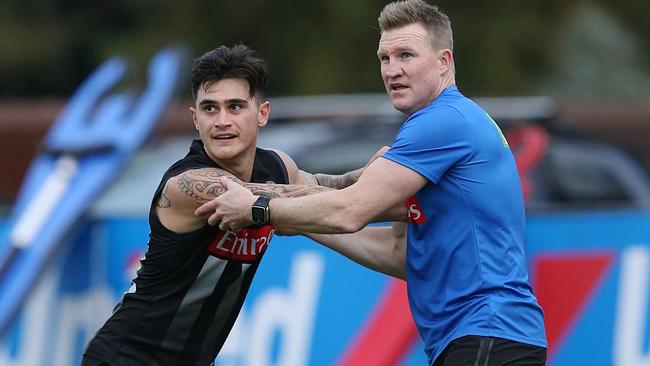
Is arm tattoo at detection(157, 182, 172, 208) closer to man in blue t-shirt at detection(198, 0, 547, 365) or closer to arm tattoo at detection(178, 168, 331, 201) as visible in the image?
arm tattoo at detection(178, 168, 331, 201)

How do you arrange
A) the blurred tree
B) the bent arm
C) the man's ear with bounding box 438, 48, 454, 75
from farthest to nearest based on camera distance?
the blurred tree, the bent arm, the man's ear with bounding box 438, 48, 454, 75

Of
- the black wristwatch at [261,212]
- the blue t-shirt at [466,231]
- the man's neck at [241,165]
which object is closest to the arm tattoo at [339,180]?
the man's neck at [241,165]

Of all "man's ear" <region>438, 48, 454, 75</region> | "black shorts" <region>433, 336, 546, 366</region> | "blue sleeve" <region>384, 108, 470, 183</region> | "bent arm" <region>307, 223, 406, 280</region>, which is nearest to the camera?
"black shorts" <region>433, 336, 546, 366</region>

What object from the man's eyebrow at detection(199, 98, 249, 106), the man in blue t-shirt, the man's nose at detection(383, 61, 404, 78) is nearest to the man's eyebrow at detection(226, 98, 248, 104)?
the man's eyebrow at detection(199, 98, 249, 106)

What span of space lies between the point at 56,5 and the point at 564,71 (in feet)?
28.7

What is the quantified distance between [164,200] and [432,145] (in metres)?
1.10

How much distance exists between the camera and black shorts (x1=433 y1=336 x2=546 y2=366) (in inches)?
211

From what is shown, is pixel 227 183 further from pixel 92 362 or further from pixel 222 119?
pixel 92 362

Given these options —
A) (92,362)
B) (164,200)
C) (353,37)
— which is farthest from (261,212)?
(353,37)

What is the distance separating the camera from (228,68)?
5.67 meters

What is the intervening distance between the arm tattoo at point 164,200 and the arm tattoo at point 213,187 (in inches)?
2.6

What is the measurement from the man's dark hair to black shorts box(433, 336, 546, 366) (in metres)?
1.34

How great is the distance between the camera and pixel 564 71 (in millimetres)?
18953

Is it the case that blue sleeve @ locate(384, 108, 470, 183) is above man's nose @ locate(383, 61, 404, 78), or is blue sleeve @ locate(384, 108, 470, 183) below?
below
